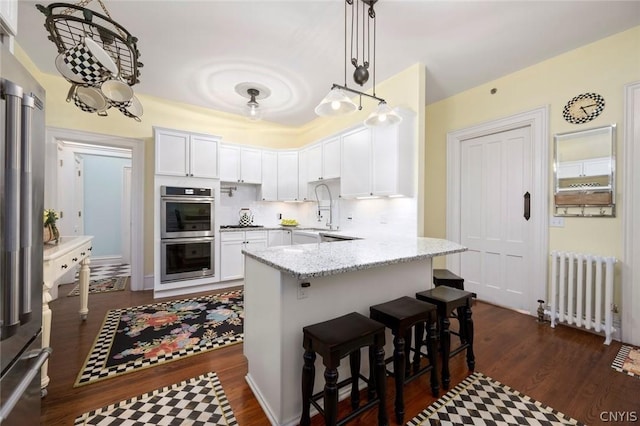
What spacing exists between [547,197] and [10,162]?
→ 165 inches

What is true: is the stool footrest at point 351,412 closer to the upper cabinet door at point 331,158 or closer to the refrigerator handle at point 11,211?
the refrigerator handle at point 11,211

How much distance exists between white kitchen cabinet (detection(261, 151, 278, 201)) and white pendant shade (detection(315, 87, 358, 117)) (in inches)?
118

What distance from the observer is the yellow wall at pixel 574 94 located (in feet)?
8.27

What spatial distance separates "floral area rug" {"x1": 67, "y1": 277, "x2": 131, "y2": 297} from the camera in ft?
12.9

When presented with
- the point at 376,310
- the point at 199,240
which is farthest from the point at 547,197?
the point at 199,240

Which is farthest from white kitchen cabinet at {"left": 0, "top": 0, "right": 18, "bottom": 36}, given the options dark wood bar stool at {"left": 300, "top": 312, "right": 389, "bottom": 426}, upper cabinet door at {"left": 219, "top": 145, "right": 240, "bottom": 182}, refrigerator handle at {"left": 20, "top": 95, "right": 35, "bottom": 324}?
upper cabinet door at {"left": 219, "top": 145, "right": 240, "bottom": 182}

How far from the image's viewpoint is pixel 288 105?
4.38 m

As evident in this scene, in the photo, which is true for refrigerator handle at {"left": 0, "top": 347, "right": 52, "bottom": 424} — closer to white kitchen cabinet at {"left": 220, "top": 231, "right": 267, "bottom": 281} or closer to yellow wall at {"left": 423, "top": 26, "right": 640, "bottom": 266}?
white kitchen cabinet at {"left": 220, "top": 231, "right": 267, "bottom": 281}

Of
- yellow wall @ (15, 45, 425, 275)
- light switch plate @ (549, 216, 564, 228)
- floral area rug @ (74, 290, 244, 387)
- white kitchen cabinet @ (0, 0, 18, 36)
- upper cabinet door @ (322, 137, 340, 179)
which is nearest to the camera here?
white kitchen cabinet @ (0, 0, 18, 36)

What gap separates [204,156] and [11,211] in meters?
3.42

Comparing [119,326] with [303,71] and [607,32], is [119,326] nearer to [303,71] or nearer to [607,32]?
[303,71]

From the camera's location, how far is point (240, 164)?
4715 mm

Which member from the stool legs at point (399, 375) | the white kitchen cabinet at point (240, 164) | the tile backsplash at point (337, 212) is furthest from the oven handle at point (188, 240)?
the stool legs at point (399, 375)

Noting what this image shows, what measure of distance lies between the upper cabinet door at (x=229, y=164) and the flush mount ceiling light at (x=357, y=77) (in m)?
2.66
